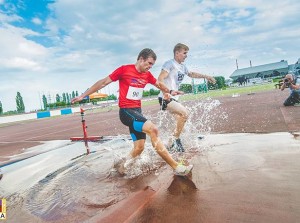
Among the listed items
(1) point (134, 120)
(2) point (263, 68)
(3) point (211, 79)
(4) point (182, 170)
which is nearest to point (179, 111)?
(3) point (211, 79)

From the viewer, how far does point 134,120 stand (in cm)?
403

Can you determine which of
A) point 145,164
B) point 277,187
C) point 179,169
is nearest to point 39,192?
point 145,164

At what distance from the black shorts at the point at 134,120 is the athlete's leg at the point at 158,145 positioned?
0.36 ft

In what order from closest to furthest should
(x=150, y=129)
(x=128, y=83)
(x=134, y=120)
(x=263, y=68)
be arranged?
(x=150, y=129) < (x=134, y=120) < (x=128, y=83) < (x=263, y=68)

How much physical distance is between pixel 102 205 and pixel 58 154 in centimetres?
428

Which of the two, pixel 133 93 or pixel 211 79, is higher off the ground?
pixel 211 79

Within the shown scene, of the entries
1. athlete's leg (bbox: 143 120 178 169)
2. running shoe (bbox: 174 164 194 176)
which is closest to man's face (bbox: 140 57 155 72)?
athlete's leg (bbox: 143 120 178 169)

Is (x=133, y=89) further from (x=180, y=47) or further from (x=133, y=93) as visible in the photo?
(x=180, y=47)

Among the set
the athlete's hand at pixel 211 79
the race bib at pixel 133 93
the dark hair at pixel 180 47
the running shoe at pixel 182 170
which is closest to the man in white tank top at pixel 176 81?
the dark hair at pixel 180 47

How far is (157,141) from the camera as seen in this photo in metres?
3.80

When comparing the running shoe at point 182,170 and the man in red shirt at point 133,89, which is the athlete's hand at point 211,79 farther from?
the running shoe at point 182,170

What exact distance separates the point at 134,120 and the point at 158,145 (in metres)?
0.57

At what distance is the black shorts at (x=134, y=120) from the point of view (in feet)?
13.1

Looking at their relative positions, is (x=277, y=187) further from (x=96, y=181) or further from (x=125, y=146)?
(x=125, y=146)
